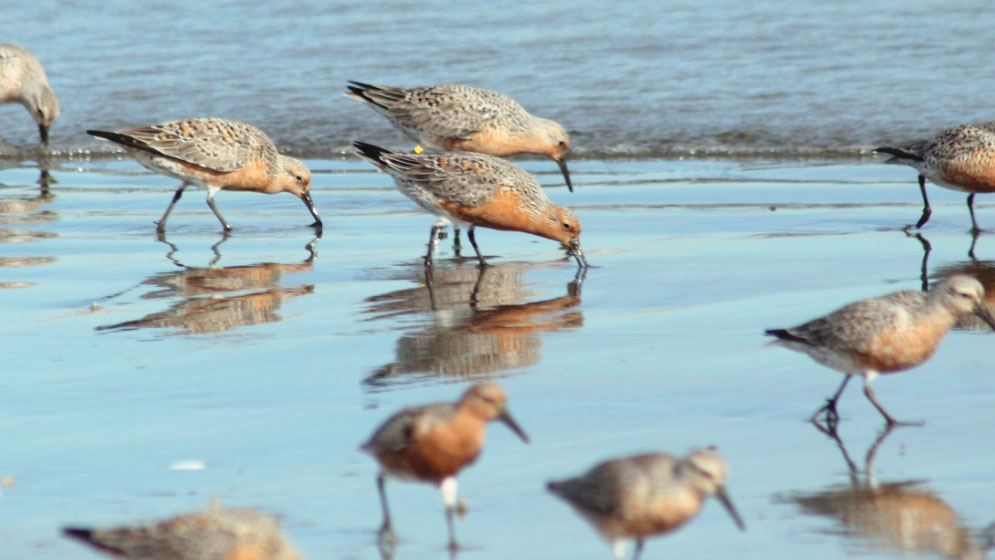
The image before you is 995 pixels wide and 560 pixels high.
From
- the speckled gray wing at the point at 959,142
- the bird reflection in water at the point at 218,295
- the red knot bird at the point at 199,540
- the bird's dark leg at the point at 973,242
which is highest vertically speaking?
the speckled gray wing at the point at 959,142

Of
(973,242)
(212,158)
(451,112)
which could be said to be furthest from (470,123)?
(973,242)

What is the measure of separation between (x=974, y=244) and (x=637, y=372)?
14.6ft

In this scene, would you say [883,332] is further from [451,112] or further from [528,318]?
[451,112]

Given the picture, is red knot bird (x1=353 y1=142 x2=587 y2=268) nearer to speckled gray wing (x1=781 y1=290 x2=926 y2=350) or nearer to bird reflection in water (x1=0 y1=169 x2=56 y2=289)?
bird reflection in water (x1=0 y1=169 x2=56 y2=289)

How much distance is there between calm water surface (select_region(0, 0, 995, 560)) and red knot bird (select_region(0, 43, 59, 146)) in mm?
391

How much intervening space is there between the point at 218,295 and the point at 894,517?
17.8ft

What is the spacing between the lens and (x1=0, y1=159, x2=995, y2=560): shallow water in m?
5.83

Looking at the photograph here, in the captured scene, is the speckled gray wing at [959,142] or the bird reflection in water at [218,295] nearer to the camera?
the bird reflection in water at [218,295]

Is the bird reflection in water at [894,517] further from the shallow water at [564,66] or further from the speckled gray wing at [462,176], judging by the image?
the shallow water at [564,66]

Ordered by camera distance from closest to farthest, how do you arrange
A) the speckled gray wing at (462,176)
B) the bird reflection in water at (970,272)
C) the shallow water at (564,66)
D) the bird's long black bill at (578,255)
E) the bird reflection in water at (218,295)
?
the bird reflection in water at (218,295) < the bird reflection in water at (970,272) < the bird's long black bill at (578,255) < the speckled gray wing at (462,176) < the shallow water at (564,66)

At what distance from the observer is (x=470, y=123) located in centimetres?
1390

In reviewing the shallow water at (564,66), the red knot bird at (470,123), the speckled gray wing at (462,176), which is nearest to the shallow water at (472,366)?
the speckled gray wing at (462,176)

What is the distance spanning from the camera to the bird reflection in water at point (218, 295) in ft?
29.9

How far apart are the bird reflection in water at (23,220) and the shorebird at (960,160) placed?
254 inches
